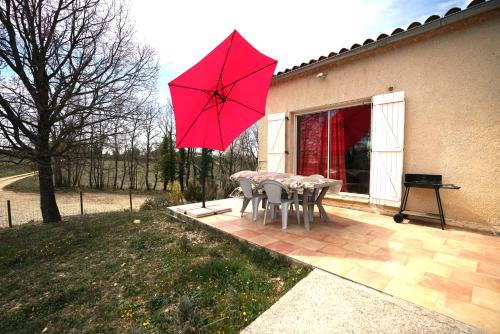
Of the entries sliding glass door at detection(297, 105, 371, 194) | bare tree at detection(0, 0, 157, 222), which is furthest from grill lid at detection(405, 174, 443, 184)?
bare tree at detection(0, 0, 157, 222)

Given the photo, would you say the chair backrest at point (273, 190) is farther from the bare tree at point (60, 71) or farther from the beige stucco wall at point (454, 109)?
the bare tree at point (60, 71)

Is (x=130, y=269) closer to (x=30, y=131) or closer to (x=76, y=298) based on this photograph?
(x=76, y=298)

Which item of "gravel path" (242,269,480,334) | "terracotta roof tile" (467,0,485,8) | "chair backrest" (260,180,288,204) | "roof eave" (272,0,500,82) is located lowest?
"gravel path" (242,269,480,334)

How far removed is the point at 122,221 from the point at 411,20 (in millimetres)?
7005

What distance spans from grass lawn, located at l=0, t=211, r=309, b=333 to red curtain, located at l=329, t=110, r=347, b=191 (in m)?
3.19

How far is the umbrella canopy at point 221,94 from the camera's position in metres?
3.52

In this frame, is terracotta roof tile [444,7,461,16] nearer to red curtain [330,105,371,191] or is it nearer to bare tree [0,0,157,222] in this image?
red curtain [330,105,371,191]

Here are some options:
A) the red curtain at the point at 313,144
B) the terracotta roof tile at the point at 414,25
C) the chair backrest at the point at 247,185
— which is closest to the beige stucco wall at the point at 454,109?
the terracotta roof tile at the point at 414,25

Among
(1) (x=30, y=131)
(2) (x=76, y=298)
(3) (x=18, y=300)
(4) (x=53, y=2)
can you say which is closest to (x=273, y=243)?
(2) (x=76, y=298)

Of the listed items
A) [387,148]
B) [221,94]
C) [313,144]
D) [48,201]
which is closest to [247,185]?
[221,94]

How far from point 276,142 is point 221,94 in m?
2.60

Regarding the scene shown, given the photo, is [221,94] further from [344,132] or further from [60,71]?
[60,71]

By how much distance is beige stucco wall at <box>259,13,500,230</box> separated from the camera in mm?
3455

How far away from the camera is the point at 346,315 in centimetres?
176
